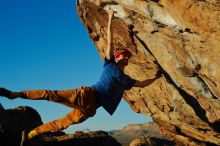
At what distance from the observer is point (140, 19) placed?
13.2 meters

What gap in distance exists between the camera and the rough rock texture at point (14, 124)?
29.6m

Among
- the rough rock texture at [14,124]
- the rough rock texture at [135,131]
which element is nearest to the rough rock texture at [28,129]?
the rough rock texture at [14,124]

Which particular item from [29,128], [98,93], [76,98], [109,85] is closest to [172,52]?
[109,85]

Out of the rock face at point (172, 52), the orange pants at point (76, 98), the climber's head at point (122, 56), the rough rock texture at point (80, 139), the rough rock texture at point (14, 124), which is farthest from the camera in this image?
the rough rock texture at point (80, 139)

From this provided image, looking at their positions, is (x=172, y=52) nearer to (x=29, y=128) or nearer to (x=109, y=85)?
(x=109, y=85)

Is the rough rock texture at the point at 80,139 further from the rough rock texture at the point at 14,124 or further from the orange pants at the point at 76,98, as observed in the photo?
the orange pants at the point at 76,98

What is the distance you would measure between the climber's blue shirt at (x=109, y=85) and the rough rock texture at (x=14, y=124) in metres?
21.5

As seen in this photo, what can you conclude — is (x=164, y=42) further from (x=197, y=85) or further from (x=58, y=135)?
(x=58, y=135)

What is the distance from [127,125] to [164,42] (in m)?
168

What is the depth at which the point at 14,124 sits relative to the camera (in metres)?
30.2

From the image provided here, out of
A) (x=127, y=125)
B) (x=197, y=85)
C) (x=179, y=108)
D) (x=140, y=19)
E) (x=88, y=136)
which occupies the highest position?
(x=140, y=19)

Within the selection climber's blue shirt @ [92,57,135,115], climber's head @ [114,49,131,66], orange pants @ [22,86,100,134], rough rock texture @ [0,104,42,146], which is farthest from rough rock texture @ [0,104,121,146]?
climber's head @ [114,49,131,66]

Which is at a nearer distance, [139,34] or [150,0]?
[150,0]

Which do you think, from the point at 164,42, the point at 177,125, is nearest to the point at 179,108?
the point at 177,125
